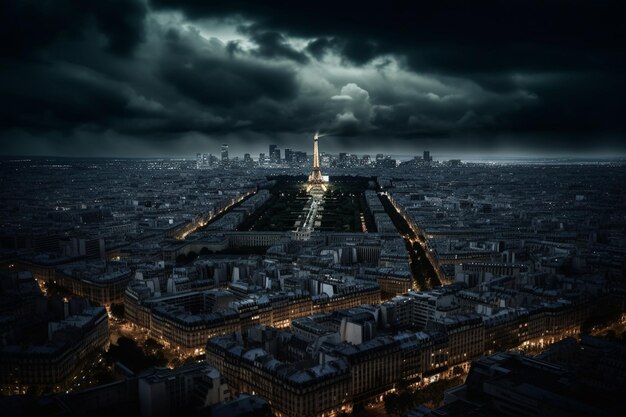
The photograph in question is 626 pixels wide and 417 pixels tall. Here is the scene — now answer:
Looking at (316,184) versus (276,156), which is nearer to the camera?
(316,184)

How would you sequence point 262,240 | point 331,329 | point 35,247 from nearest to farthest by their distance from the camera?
point 331,329 < point 35,247 < point 262,240

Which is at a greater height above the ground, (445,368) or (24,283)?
(24,283)

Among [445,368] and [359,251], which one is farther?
[359,251]

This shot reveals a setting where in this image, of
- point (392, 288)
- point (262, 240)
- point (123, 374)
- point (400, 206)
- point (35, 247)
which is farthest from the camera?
point (400, 206)

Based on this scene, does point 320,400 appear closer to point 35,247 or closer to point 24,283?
point 24,283

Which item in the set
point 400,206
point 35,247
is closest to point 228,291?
point 35,247

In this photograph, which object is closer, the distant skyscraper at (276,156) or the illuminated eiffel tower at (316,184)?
the illuminated eiffel tower at (316,184)

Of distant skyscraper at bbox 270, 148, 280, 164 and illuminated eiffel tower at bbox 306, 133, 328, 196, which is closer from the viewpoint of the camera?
illuminated eiffel tower at bbox 306, 133, 328, 196

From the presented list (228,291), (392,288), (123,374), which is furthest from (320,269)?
(123,374)

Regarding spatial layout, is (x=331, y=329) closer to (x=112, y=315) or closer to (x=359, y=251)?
(x=112, y=315)
